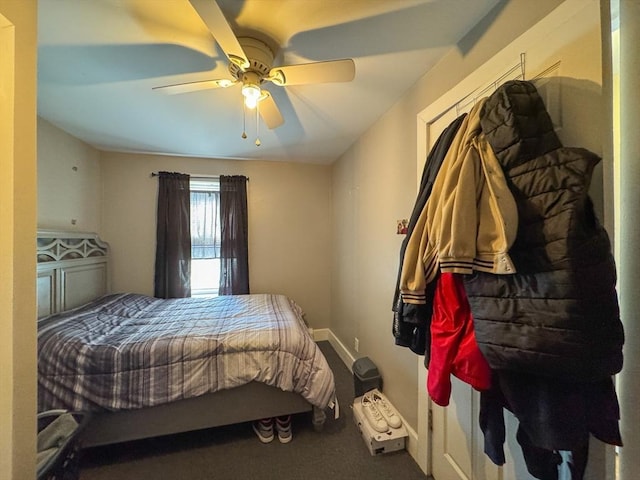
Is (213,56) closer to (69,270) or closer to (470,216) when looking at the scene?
(470,216)

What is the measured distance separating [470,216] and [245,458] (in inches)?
76.8

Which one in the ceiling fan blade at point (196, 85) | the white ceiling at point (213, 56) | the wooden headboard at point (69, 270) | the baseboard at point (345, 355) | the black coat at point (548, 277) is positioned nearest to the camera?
the black coat at point (548, 277)

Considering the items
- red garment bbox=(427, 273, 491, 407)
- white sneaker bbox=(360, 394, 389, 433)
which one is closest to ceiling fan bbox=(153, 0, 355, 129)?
red garment bbox=(427, 273, 491, 407)

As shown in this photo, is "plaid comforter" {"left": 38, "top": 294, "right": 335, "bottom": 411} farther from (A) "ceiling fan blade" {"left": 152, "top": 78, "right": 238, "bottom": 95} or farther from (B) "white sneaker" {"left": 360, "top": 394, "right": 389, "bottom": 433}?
(A) "ceiling fan blade" {"left": 152, "top": 78, "right": 238, "bottom": 95}

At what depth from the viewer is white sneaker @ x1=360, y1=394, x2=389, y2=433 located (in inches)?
68.3

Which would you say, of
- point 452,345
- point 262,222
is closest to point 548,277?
point 452,345

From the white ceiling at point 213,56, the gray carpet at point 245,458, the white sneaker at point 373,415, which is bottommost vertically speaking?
the gray carpet at point 245,458

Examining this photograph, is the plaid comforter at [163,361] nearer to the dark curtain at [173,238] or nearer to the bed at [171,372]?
the bed at [171,372]

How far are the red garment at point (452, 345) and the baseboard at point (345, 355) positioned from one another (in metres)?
1.11

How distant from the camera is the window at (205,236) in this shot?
133 inches

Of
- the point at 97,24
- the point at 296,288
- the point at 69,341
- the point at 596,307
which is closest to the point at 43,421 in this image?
the point at 69,341

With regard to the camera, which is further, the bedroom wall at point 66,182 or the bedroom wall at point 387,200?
the bedroom wall at point 66,182

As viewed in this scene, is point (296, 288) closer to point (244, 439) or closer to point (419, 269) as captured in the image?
point (244, 439)

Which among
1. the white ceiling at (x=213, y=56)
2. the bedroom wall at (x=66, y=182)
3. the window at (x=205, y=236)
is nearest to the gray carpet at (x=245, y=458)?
the window at (x=205, y=236)
